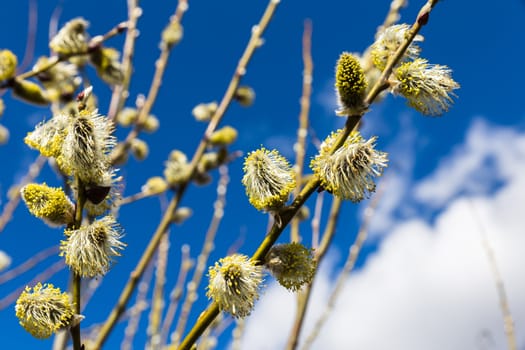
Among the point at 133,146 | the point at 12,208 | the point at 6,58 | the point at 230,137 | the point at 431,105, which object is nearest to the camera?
the point at 431,105

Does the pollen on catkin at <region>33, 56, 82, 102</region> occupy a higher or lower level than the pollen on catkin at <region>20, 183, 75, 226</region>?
higher

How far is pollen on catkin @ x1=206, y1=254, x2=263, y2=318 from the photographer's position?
834 millimetres

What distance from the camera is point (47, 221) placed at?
89 cm

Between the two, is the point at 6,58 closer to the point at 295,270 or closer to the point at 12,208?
the point at 12,208

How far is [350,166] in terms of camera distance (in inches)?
33.7

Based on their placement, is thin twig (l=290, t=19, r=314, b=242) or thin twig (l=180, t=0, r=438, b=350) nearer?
thin twig (l=180, t=0, r=438, b=350)

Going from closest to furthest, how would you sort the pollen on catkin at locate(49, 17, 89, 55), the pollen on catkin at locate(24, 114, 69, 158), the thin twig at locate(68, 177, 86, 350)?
the thin twig at locate(68, 177, 86, 350) → the pollen on catkin at locate(24, 114, 69, 158) → the pollen on catkin at locate(49, 17, 89, 55)

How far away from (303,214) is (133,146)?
821 mm

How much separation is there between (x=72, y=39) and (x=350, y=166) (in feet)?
3.65

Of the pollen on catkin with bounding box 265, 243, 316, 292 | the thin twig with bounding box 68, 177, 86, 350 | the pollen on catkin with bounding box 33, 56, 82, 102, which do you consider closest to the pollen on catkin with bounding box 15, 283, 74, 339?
the thin twig with bounding box 68, 177, 86, 350

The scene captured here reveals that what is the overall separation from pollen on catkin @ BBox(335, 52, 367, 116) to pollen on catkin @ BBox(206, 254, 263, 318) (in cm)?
31

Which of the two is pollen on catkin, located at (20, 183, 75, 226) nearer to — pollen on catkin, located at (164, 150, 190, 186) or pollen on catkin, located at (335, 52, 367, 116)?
pollen on catkin, located at (335, 52, 367, 116)

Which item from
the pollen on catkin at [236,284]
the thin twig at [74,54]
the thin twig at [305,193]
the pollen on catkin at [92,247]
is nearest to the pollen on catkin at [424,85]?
the thin twig at [305,193]

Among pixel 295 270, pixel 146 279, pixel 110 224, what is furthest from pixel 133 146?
pixel 295 270
